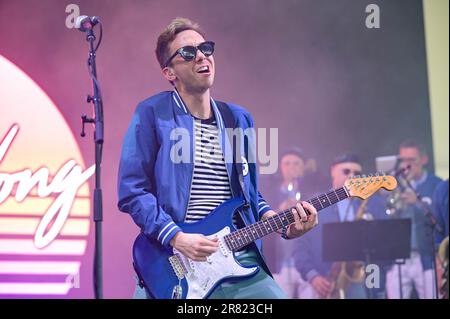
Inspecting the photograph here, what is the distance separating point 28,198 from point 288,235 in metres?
1.66

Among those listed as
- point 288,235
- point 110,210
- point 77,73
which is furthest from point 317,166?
point 77,73

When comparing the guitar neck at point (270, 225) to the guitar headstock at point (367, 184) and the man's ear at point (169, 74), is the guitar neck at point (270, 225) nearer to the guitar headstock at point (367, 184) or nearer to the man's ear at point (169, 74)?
the guitar headstock at point (367, 184)

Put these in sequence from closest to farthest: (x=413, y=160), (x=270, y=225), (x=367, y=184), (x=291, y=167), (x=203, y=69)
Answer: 1. (x=270, y=225)
2. (x=367, y=184)
3. (x=203, y=69)
4. (x=291, y=167)
5. (x=413, y=160)

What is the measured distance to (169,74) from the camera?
4289 millimetres

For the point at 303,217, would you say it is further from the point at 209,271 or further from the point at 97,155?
the point at 97,155

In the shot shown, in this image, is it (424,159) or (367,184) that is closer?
(367,184)

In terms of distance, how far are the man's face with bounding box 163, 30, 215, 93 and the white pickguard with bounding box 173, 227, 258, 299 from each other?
3.42 ft

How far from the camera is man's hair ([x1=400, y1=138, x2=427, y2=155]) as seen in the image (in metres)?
4.71

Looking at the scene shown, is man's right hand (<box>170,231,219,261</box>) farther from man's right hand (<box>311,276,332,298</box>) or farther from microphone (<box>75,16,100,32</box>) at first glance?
microphone (<box>75,16,100,32</box>)

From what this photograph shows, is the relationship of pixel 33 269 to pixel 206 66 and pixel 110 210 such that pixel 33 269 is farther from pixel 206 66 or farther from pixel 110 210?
pixel 206 66

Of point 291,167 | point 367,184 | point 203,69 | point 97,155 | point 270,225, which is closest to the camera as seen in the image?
point 97,155

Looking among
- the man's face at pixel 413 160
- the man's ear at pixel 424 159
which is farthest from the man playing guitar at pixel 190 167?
the man's ear at pixel 424 159

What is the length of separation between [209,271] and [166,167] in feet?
2.18

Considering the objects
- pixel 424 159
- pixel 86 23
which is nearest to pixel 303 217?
pixel 424 159
